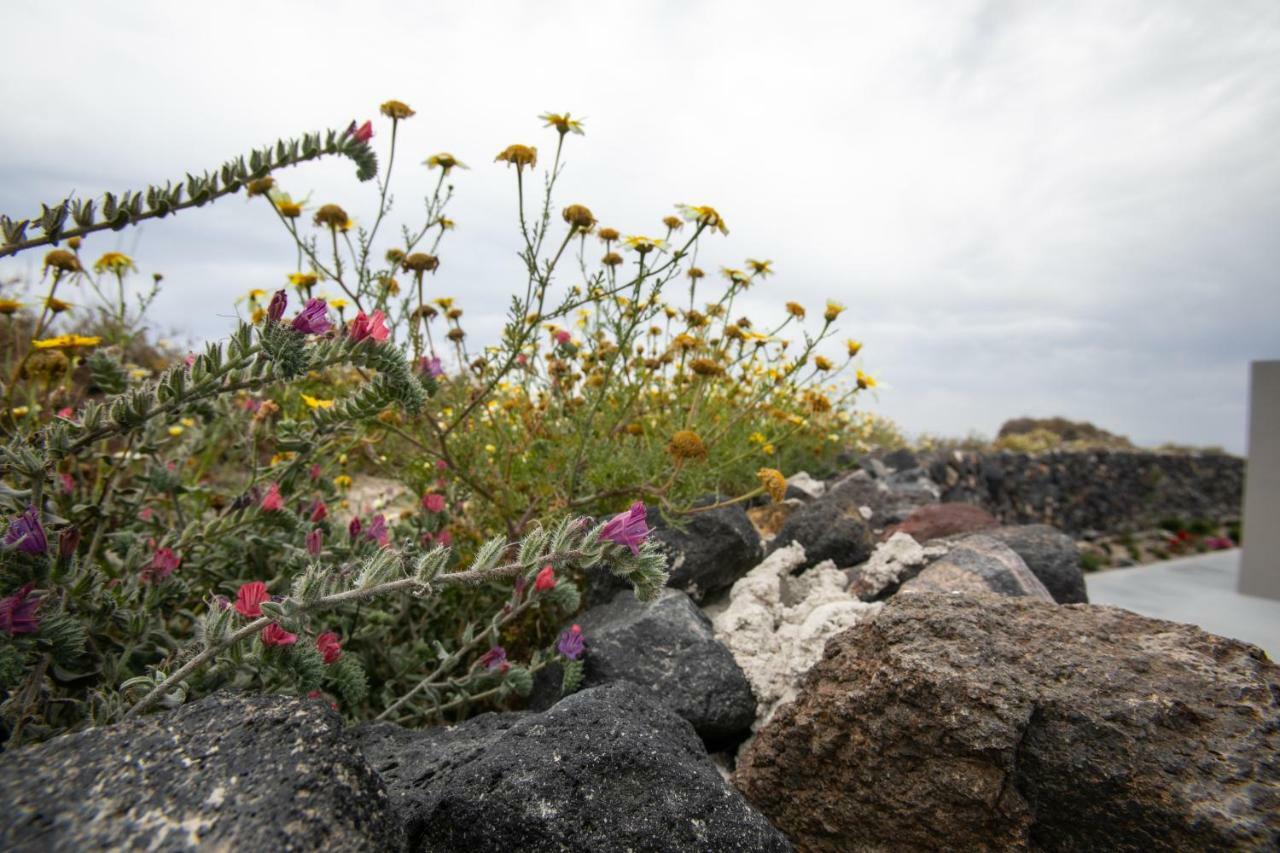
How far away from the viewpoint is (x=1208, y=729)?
1.74 m

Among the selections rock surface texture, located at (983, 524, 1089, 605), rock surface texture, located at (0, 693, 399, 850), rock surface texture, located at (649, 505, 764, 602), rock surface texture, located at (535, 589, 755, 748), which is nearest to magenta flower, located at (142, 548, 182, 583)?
rock surface texture, located at (0, 693, 399, 850)

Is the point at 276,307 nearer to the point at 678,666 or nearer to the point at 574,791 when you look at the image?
the point at 574,791

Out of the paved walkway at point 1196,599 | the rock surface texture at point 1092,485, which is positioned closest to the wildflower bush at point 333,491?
the paved walkway at point 1196,599

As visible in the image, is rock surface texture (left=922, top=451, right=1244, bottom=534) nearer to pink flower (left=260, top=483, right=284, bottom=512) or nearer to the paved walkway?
the paved walkway

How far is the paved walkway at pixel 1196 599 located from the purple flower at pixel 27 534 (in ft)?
16.2

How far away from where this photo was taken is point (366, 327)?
1.73m

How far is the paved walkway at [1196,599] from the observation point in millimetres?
5211

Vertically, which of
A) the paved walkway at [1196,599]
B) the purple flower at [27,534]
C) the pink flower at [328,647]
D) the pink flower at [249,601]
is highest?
the purple flower at [27,534]

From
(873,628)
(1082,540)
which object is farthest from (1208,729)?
(1082,540)

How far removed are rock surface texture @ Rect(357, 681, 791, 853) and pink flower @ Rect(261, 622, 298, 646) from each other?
393mm

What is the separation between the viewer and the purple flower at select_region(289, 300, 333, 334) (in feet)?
5.28

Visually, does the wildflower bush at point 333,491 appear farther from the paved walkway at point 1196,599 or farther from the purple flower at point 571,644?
the paved walkway at point 1196,599

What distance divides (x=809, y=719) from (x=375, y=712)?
5.09 ft

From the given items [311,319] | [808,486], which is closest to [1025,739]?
[311,319]
